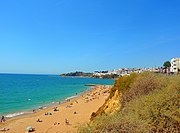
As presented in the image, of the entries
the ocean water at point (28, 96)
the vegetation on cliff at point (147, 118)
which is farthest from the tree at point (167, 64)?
the vegetation on cliff at point (147, 118)

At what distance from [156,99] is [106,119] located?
10.3ft

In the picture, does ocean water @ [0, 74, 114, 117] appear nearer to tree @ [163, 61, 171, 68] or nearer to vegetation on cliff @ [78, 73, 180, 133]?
vegetation on cliff @ [78, 73, 180, 133]

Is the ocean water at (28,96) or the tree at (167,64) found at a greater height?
the tree at (167,64)

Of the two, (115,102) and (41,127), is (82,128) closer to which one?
(115,102)

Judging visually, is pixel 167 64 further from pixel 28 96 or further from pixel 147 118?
pixel 147 118

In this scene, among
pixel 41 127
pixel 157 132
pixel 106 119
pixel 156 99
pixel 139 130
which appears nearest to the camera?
pixel 139 130

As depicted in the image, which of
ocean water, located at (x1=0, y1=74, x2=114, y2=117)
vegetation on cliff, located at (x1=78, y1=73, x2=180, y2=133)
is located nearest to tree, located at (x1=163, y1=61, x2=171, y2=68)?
ocean water, located at (x1=0, y1=74, x2=114, y2=117)

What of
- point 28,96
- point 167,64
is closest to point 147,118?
point 28,96

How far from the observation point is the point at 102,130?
642 cm

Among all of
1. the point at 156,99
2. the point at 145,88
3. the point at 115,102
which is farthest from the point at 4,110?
the point at 156,99

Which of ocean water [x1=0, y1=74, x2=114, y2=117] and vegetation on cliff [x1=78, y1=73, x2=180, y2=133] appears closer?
vegetation on cliff [x1=78, y1=73, x2=180, y2=133]

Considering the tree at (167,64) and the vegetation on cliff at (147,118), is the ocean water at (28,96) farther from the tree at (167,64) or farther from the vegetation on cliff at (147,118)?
the tree at (167,64)

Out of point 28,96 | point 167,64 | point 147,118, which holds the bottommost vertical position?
point 28,96

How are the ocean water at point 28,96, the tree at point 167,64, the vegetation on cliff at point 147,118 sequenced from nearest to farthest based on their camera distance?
the vegetation on cliff at point 147,118 < the ocean water at point 28,96 < the tree at point 167,64
